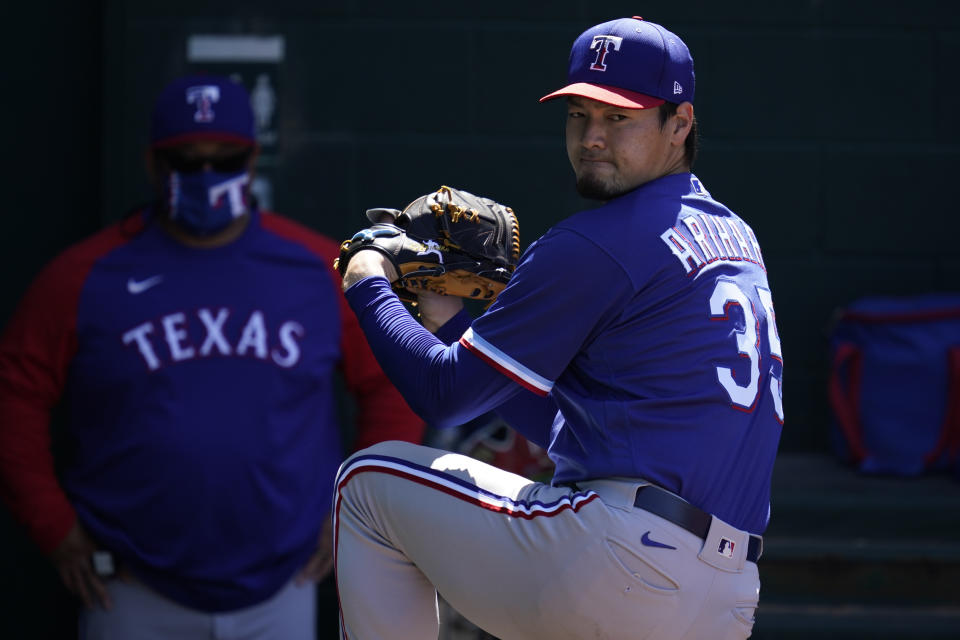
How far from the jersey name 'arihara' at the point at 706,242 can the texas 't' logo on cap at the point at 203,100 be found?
1.66 meters

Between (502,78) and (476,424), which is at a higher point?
(502,78)

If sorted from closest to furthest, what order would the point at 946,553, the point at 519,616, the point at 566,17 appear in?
the point at 519,616 < the point at 946,553 < the point at 566,17

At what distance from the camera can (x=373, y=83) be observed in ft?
15.2

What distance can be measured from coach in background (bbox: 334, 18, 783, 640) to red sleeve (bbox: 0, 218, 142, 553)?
1.31 metres

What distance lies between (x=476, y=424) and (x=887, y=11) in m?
2.10

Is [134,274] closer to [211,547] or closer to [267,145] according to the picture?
[211,547]

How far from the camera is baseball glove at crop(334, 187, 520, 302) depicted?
238 centimetres

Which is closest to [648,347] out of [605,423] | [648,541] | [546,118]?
[605,423]

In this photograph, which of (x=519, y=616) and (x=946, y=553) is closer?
(x=519, y=616)

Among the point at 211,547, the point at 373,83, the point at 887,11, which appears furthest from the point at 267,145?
the point at 887,11

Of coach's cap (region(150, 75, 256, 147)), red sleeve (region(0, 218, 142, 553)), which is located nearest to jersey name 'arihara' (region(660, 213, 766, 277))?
coach's cap (region(150, 75, 256, 147))

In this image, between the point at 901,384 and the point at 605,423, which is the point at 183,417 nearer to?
the point at 605,423

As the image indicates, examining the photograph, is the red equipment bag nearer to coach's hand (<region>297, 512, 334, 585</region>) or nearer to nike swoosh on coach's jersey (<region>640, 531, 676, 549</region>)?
coach's hand (<region>297, 512, 334, 585</region>)

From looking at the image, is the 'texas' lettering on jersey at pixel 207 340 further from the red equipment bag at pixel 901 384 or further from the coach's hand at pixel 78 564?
the red equipment bag at pixel 901 384
